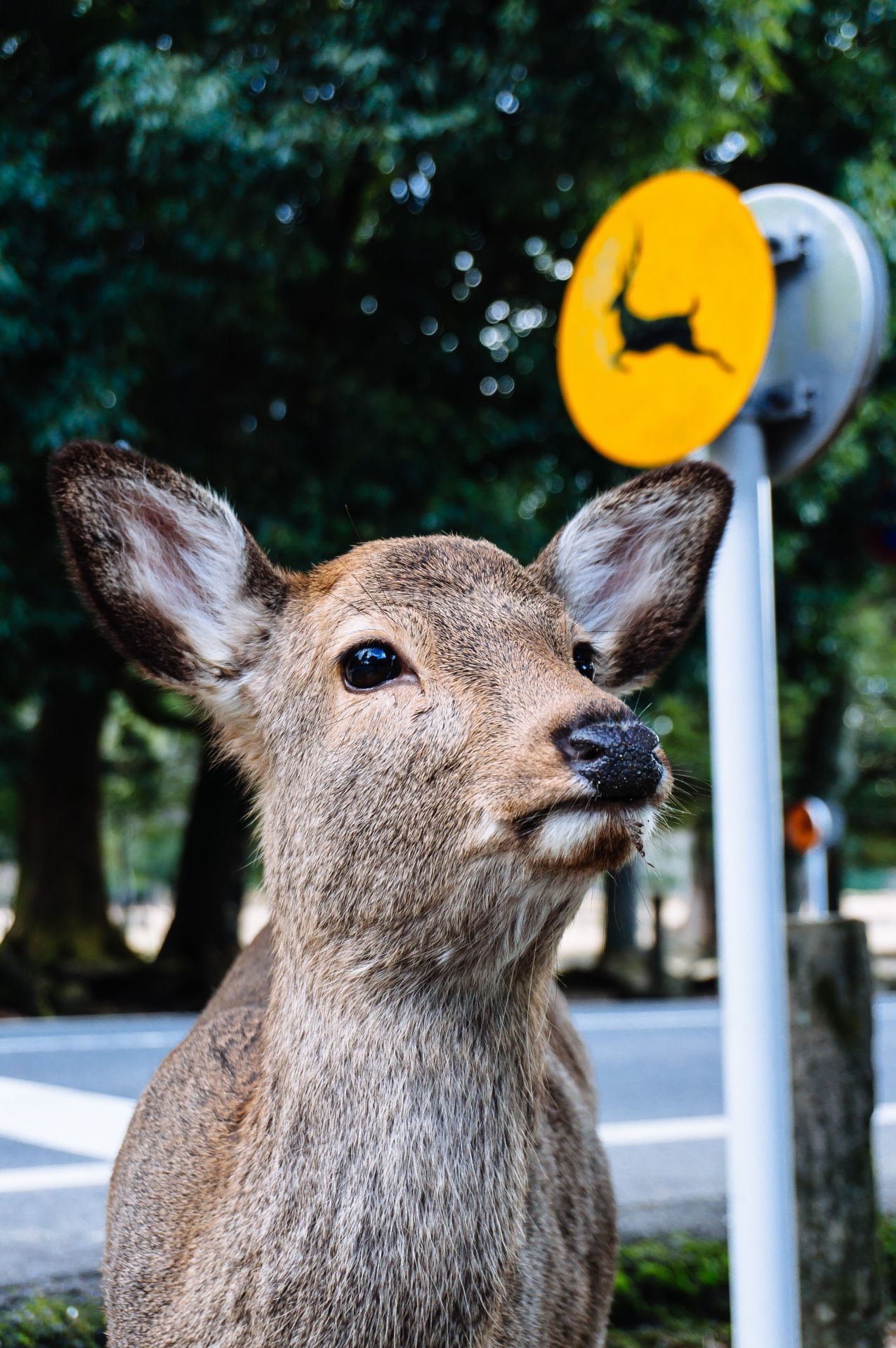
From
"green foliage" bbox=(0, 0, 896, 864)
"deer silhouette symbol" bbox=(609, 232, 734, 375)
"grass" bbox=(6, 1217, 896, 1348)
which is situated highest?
"green foliage" bbox=(0, 0, 896, 864)

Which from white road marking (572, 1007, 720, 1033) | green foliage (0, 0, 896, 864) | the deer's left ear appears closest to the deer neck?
the deer's left ear

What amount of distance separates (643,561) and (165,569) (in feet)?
3.18

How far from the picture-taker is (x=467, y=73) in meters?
8.59

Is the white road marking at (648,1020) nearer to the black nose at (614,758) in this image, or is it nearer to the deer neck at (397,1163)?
the deer neck at (397,1163)

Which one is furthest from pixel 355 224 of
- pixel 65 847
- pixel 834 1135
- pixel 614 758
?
pixel 614 758

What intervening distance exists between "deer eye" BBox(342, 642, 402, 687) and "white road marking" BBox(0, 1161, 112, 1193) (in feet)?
12.7

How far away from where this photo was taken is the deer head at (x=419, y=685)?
1829mm

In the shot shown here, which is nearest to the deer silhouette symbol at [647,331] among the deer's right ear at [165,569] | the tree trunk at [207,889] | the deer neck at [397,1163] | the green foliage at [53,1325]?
the deer's right ear at [165,569]

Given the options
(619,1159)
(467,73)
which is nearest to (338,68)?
(467,73)

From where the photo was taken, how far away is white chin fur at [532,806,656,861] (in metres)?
1.75

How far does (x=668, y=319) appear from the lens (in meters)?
3.21

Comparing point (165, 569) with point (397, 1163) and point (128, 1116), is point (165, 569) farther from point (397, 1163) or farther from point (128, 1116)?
point (128, 1116)

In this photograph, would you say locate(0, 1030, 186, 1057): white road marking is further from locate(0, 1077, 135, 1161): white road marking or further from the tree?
the tree

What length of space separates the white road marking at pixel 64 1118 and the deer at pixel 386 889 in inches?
150
